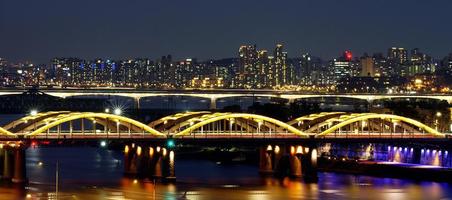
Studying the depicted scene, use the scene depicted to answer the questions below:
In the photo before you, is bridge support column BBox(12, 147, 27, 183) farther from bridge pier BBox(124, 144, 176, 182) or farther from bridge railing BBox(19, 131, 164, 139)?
bridge pier BBox(124, 144, 176, 182)

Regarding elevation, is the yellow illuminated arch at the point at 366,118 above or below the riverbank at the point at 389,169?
above

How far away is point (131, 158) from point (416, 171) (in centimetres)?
1994

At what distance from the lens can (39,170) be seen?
91312 mm

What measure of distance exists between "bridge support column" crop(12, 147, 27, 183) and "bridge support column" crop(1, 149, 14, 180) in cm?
46

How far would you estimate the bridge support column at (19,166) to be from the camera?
254 ft

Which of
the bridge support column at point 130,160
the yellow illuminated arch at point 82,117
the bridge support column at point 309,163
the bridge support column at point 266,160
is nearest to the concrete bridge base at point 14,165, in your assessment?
the yellow illuminated arch at point 82,117

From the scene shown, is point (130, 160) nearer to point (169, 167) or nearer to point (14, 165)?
point (169, 167)

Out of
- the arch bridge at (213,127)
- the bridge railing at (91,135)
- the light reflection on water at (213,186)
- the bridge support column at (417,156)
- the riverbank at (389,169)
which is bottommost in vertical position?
the light reflection on water at (213,186)

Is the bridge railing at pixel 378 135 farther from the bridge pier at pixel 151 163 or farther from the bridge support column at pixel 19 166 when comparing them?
the bridge support column at pixel 19 166

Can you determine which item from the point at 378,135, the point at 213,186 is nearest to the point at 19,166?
the point at 213,186

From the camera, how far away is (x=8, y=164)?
7856 centimetres

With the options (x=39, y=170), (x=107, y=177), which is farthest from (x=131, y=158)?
(x=39, y=170)

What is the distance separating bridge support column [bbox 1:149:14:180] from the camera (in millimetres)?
78062

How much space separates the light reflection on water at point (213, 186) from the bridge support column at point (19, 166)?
125 cm
